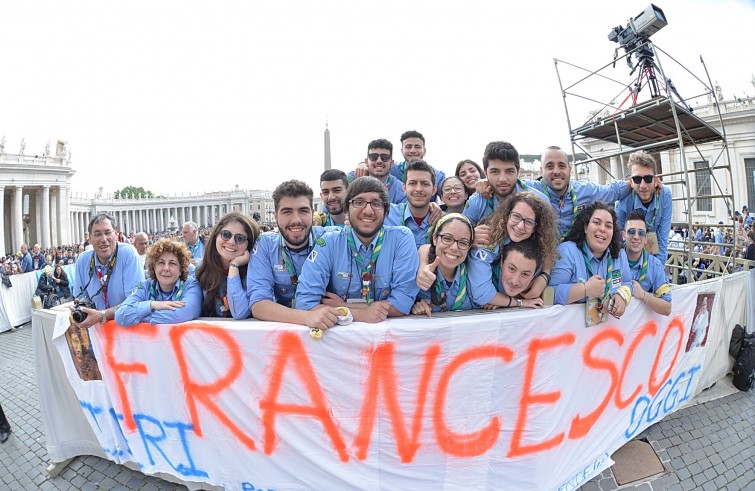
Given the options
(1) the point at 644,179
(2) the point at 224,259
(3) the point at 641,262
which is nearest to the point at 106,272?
(2) the point at 224,259

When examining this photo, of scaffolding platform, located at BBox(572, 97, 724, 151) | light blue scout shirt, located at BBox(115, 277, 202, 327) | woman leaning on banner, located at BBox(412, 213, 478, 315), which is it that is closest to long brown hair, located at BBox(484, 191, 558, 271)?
woman leaning on banner, located at BBox(412, 213, 478, 315)

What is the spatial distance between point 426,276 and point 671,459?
9.56ft

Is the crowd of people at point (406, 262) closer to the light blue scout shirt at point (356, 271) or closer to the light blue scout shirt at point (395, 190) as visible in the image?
the light blue scout shirt at point (356, 271)

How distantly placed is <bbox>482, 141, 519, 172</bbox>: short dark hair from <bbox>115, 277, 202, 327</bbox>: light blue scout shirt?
2839 mm

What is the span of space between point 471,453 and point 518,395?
499 mm

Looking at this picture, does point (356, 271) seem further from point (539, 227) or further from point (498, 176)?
point (498, 176)

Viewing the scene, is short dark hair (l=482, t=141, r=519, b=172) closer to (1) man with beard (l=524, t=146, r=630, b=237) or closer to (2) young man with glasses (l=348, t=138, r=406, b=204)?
(1) man with beard (l=524, t=146, r=630, b=237)

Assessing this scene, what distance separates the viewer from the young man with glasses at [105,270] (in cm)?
386

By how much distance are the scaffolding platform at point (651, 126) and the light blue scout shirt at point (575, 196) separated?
1649mm

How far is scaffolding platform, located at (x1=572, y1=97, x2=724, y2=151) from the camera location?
5.38 m

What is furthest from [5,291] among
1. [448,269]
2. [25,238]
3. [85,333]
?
[25,238]

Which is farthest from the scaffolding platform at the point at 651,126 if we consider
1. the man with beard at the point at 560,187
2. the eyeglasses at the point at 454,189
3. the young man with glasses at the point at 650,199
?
the eyeglasses at the point at 454,189

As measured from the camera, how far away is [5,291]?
358 inches

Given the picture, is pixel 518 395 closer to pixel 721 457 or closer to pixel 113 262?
pixel 721 457
